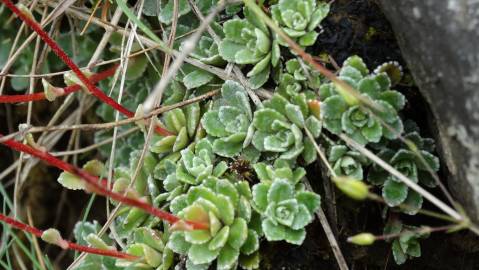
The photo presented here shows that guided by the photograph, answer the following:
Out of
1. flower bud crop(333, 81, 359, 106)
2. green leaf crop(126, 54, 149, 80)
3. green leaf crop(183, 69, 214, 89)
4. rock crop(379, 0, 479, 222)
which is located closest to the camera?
rock crop(379, 0, 479, 222)

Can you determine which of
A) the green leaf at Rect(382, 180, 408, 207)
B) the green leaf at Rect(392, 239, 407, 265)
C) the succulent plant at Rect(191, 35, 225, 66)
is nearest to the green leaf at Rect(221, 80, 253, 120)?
the succulent plant at Rect(191, 35, 225, 66)

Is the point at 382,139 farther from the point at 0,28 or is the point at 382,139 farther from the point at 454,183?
the point at 0,28

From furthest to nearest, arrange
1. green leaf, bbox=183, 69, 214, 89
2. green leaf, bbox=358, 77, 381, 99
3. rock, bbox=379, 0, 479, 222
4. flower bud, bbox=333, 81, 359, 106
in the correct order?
green leaf, bbox=183, 69, 214, 89, green leaf, bbox=358, 77, 381, 99, flower bud, bbox=333, 81, 359, 106, rock, bbox=379, 0, 479, 222

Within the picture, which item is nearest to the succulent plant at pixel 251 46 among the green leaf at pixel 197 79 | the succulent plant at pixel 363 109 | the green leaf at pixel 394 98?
the green leaf at pixel 197 79

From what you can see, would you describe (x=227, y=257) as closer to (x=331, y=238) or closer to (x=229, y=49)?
(x=331, y=238)

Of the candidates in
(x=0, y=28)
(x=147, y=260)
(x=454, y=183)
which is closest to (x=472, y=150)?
(x=454, y=183)

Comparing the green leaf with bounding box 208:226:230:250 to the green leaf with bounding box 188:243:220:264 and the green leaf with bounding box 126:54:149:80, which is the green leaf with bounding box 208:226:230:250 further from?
the green leaf with bounding box 126:54:149:80

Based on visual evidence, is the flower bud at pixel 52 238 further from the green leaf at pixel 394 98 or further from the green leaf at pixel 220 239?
the green leaf at pixel 394 98
